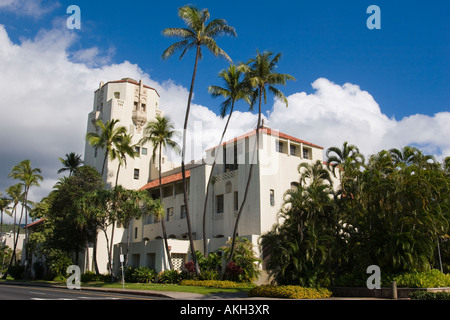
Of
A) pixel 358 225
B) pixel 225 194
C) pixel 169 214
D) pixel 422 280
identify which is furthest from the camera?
pixel 169 214

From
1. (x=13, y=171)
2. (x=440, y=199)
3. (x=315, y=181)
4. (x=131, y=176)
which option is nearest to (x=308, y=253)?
(x=315, y=181)

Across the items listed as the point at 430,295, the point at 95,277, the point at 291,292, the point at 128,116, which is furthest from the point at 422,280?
the point at 128,116

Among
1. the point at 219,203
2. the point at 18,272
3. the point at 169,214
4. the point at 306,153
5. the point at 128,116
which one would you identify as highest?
the point at 128,116

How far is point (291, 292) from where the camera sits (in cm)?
2075

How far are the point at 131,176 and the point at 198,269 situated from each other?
20748 mm

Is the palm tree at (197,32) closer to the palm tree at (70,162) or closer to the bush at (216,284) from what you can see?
the bush at (216,284)

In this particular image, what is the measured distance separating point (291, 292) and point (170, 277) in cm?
1478

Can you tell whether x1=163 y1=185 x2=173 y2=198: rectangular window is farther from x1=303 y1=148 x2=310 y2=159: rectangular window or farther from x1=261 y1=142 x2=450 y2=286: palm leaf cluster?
x1=261 y1=142 x2=450 y2=286: palm leaf cluster

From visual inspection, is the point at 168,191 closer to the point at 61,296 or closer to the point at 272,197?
the point at 272,197

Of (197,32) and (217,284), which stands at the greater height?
(197,32)

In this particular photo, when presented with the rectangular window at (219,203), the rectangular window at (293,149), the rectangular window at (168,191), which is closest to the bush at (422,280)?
the rectangular window at (293,149)

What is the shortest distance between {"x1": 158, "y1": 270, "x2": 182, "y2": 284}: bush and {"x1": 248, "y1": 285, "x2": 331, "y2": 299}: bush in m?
11.8

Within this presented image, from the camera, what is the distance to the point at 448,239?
28.5 metres

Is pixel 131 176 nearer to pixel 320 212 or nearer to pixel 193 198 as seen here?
pixel 193 198
